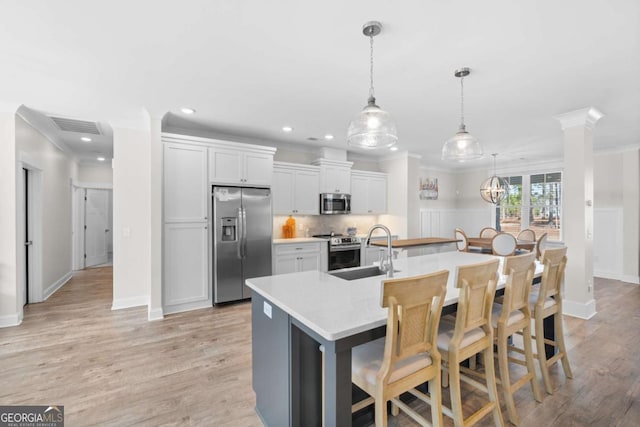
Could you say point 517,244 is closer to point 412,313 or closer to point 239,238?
point 239,238

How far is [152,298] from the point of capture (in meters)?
3.73

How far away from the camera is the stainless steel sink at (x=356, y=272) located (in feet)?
7.97

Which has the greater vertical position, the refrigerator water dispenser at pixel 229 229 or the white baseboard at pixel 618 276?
the refrigerator water dispenser at pixel 229 229

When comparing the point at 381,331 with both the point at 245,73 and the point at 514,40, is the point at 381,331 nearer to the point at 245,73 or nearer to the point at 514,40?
the point at 514,40

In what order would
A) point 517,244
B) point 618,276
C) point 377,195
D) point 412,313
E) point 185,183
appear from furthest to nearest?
point 377,195
point 618,276
point 517,244
point 185,183
point 412,313

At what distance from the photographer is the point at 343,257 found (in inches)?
211

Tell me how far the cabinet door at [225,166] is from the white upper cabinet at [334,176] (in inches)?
64.7

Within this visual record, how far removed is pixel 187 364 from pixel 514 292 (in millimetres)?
2703

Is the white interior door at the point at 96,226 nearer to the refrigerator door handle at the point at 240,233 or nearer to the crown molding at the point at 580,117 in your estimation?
the refrigerator door handle at the point at 240,233

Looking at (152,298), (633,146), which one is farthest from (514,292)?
(633,146)

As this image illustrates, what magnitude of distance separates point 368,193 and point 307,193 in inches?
60.3

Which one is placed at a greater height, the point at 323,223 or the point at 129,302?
the point at 323,223

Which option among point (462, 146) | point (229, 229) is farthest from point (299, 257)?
point (462, 146)

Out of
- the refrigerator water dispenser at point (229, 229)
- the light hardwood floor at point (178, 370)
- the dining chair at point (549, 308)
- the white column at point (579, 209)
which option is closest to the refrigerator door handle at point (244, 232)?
the refrigerator water dispenser at point (229, 229)
